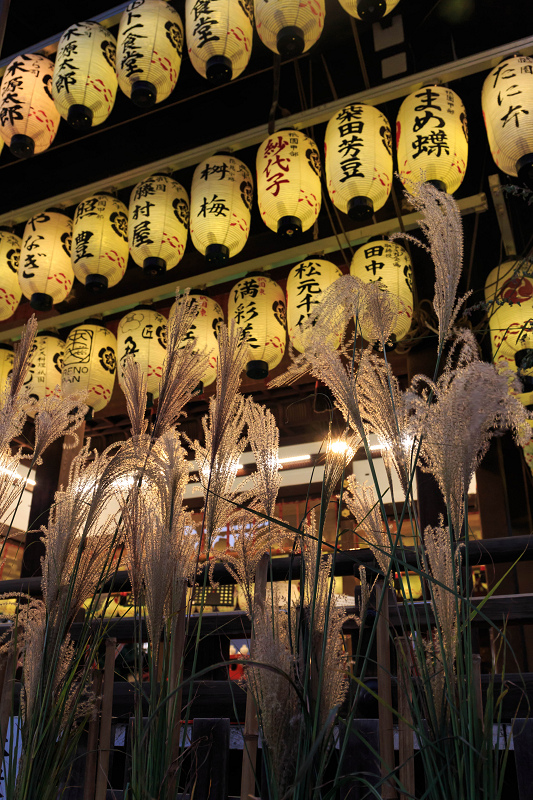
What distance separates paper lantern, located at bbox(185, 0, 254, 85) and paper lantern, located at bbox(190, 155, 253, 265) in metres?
0.72

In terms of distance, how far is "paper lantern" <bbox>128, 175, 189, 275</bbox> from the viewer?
4.40 m

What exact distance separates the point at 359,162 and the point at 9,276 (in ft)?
9.00

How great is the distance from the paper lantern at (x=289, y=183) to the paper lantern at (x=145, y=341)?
3.98 ft

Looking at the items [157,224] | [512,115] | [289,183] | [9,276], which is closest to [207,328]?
[157,224]

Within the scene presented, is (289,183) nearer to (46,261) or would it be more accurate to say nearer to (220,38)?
(220,38)

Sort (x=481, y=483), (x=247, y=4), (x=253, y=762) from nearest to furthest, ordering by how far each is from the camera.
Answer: (x=253, y=762) → (x=247, y=4) → (x=481, y=483)

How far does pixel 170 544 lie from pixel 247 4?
3.67 m

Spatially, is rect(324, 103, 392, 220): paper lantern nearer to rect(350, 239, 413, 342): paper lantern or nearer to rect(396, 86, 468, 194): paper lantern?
rect(396, 86, 468, 194): paper lantern

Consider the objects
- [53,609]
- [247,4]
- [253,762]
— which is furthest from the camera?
[247,4]

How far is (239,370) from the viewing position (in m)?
1.53

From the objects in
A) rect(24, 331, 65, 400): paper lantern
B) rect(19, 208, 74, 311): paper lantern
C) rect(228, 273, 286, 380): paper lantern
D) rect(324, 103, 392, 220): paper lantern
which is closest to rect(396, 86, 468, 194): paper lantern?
rect(324, 103, 392, 220): paper lantern

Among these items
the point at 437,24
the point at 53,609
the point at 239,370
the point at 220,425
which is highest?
the point at 437,24

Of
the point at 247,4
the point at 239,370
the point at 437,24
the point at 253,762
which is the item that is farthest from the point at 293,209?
the point at 253,762

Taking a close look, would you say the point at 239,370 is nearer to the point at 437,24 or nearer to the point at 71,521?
the point at 71,521
